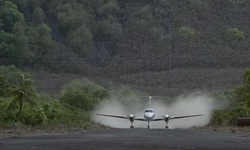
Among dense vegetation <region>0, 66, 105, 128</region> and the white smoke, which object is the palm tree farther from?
the white smoke

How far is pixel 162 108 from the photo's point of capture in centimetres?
13825

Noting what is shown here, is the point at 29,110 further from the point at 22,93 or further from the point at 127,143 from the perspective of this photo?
the point at 127,143

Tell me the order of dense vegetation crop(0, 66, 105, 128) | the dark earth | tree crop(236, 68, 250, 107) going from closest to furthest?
the dark earth, dense vegetation crop(0, 66, 105, 128), tree crop(236, 68, 250, 107)

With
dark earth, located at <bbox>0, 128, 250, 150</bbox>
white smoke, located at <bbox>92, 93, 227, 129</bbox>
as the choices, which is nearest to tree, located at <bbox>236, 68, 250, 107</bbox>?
white smoke, located at <bbox>92, 93, 227, 129</bbox>

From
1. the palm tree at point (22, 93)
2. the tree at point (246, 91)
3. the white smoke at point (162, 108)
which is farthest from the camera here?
the white smoke at point (162, 108)

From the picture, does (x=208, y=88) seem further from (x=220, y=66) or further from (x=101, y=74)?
(x=101, y=74)

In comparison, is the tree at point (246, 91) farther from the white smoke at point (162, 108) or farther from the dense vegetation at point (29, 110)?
the dense vegetation at point (29, 110)

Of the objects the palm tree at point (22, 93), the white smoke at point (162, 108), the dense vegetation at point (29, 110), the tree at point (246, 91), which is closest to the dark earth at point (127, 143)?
the dense vegetation at point (29, 110)

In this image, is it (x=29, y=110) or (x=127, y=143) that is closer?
(x=127, y=143)

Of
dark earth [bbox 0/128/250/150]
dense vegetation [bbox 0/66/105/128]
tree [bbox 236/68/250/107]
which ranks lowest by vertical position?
dark earth [bbox 0/128/250/150]

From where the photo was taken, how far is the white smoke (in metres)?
116

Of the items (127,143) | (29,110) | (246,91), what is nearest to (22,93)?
(29,110)

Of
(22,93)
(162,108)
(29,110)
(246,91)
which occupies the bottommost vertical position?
(29,110)

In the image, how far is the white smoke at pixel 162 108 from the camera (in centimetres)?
11624
